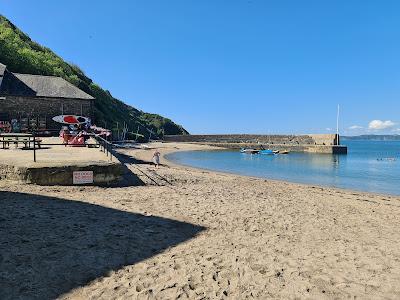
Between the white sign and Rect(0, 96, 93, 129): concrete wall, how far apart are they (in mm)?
26009

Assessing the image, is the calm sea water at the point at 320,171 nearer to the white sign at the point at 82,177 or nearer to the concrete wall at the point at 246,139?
the white sign at the point at 82,177

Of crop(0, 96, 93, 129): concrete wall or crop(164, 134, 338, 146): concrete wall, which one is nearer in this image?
crop(0, 96, 93, 129): concrete wall

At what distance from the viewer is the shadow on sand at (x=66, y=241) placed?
4.85m

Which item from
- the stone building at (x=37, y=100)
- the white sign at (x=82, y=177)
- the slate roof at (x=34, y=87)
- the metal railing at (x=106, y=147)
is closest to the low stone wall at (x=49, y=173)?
the white sign at (x=82, y=177)

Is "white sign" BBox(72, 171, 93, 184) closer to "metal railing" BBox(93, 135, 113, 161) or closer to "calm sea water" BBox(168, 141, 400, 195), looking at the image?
"metal railing" BBox(93, 135, 113, 161)

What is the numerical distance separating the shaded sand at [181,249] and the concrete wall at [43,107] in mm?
27164

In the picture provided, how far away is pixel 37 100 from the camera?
1401 inches

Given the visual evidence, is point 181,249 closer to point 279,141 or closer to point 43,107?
point 43,107

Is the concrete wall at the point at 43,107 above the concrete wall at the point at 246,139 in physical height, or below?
above

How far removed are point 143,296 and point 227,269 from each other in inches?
60.4

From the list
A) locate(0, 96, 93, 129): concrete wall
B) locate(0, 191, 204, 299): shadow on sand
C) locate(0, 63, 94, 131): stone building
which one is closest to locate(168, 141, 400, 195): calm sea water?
locate(0, 96, 93, 129): concrete wall

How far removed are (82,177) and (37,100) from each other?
90.1 ft

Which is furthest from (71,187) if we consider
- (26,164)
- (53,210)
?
(53,210)

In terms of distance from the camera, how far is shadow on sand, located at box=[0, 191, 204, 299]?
485cm
